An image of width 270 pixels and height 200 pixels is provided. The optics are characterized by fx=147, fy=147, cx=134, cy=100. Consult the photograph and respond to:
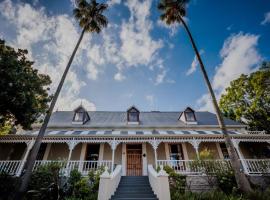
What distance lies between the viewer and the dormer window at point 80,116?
15123 mm

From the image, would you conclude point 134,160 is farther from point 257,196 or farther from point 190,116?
point 257,196

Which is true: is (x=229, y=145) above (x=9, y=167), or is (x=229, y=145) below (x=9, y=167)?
above

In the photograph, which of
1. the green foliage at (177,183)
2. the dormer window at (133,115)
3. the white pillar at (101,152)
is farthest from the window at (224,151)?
the white pillar at (101,152)

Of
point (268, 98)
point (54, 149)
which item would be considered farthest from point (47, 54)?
point (268, 98)

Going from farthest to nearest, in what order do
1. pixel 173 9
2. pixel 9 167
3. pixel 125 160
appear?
pixel 173 9, pixel 125 160, pixel 9 167

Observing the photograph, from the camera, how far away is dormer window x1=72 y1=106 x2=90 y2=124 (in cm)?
1512

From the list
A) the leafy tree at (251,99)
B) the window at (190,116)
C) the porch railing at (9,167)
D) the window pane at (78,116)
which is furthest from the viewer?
the leafy tree at (251,99)

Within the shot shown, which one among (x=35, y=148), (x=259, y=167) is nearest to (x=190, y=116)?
(x=259, y=167)

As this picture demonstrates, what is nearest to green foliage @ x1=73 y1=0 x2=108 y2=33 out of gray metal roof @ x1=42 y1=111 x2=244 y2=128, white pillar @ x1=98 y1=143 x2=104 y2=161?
gray metal roof @ x1=42 y1=111 x2=244 y2=128

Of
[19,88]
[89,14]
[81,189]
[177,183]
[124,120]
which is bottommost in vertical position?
[81,189]

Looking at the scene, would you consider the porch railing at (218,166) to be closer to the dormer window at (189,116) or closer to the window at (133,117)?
the dormer window at (189,116)

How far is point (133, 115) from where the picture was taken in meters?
15.9

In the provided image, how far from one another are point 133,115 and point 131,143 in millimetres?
3250

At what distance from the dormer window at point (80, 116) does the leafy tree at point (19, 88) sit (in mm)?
5169
